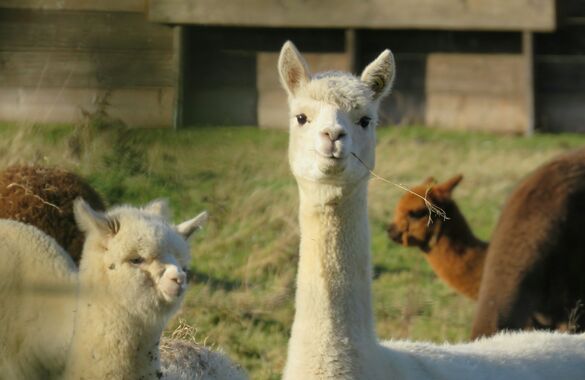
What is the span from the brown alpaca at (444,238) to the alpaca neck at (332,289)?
187 inches

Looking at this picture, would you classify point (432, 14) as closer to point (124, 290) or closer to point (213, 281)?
point (213, 281)

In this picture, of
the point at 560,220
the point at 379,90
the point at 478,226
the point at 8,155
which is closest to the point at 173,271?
the point at 379,90

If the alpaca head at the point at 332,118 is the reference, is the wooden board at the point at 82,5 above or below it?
above

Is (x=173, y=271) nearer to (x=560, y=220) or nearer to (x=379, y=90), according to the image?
(x=379, y=90)

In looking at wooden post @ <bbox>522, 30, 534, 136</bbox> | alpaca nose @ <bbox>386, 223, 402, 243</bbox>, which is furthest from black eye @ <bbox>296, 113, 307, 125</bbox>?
wooden post @ <bbox>522, 30, 534, 136</bbox>

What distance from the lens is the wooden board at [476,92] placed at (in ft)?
48.2

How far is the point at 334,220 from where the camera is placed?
433 centimetres

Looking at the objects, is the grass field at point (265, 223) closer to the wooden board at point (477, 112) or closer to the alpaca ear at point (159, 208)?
the alpaca ear at point (159, 208)

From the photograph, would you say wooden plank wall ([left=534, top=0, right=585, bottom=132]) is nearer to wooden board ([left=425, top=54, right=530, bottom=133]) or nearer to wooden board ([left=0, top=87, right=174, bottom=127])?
wooden board ([left=425, top=54, right=530, bottom=133])

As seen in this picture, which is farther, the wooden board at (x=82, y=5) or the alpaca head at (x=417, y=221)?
the alpaca head at (x=417, y=221)

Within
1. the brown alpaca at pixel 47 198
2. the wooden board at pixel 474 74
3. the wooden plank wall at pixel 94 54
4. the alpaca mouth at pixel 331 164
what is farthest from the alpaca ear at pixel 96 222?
the wooden board at pixel 474 74

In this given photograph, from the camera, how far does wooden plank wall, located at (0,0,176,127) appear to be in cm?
296

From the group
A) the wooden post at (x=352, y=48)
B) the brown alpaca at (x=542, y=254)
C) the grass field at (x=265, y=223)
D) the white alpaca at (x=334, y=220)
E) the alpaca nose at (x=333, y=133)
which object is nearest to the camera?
the alpaca nose at (x=333, y=133)

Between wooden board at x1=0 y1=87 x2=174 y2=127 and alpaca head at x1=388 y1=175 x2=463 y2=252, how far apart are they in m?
6.00
